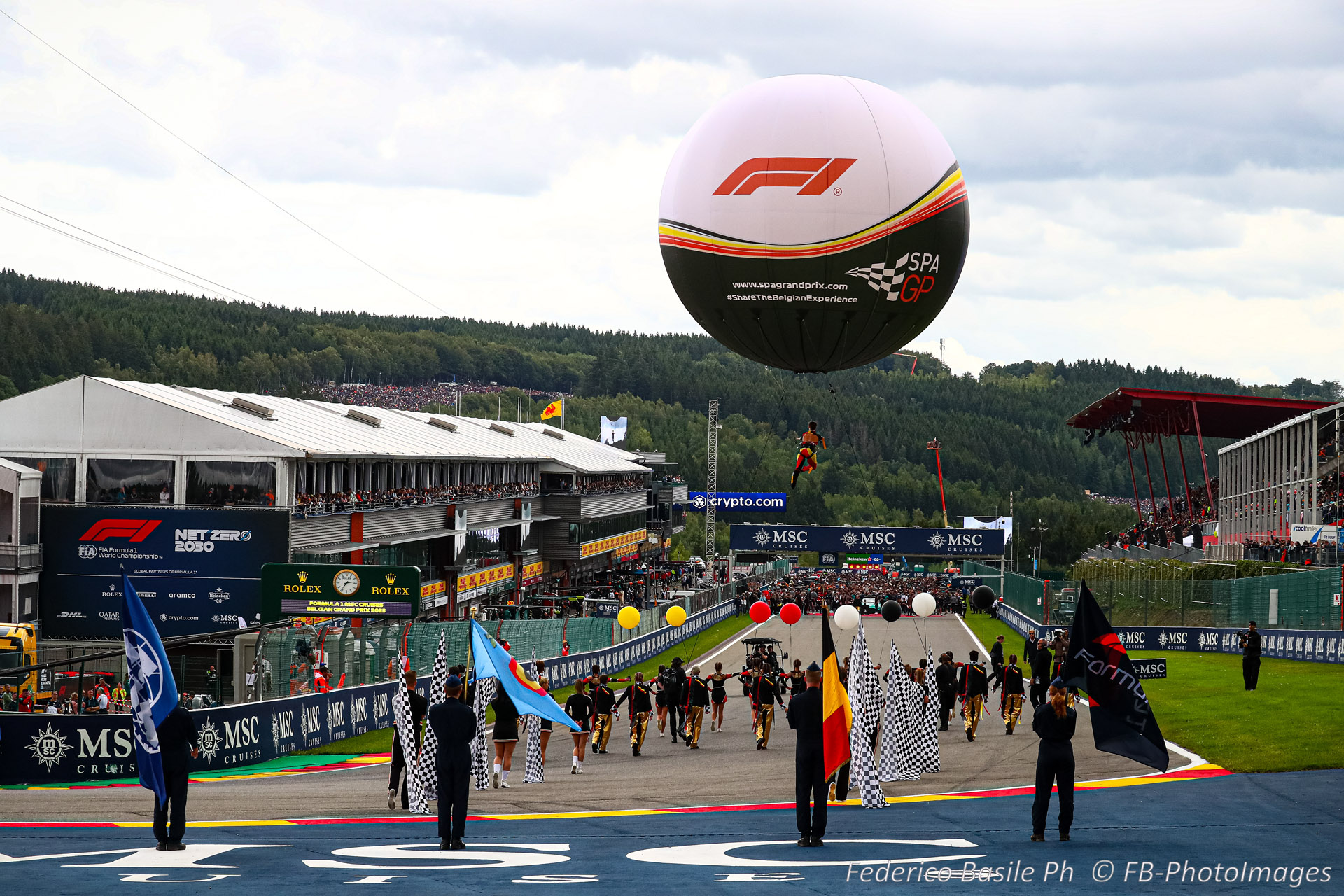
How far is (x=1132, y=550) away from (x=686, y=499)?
2003 inches

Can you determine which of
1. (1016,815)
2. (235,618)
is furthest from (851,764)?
(235,618)

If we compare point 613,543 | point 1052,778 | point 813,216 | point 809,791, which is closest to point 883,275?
point 813,216

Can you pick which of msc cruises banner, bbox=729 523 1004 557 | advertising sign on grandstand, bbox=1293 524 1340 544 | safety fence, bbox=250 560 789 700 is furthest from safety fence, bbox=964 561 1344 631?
msc cruises banner, bbox=729 523 1004 557

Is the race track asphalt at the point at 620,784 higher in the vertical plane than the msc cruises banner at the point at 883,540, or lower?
lower

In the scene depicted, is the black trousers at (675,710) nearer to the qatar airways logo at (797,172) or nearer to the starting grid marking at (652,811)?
the starting grid marking at (652,811)

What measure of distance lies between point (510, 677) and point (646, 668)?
1128 inches

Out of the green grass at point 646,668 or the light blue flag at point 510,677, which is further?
the green grass at point 646,668

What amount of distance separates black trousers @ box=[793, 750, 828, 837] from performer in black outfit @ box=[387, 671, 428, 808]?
512 cm

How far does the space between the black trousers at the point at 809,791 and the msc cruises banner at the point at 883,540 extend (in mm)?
69278

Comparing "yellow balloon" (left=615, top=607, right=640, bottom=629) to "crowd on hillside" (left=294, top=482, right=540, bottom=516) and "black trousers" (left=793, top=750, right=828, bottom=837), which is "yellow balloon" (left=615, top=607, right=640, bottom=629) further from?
"black trousers" (left=793, top=750, right=828, bottom=837)

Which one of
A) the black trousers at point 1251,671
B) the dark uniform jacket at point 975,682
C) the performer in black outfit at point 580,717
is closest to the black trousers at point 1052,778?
the performer in black outfit at point 580,717

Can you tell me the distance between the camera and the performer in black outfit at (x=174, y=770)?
12469 mm

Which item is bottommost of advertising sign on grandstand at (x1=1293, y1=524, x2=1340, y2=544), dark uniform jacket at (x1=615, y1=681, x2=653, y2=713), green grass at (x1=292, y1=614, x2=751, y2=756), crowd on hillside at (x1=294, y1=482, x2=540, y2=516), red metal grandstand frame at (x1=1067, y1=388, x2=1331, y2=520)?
green grass at (x1=292, y1=614, x2=751, y2=756)

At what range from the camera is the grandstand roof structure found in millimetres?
80312
